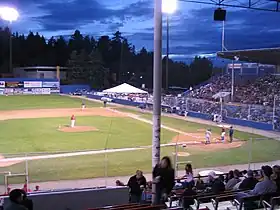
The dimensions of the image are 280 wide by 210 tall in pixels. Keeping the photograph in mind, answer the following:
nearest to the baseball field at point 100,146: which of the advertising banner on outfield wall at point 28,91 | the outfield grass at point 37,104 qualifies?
the outfield grass at point 37,104

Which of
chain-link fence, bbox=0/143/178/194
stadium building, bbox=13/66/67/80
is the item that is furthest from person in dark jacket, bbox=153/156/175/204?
stadium building, bbox=13/66/67/80

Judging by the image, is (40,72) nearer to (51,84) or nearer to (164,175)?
(51,84)

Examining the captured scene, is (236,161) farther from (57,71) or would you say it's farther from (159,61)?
(57,71)

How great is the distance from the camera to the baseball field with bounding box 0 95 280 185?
18375mm

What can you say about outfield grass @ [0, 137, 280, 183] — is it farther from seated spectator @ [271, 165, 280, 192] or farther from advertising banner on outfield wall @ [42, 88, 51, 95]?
advertising banner on outfield wall @ [42, 88, 51, 95]

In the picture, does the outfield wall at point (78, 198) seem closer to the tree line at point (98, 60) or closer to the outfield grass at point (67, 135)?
the outfield grass at point (67, 135)

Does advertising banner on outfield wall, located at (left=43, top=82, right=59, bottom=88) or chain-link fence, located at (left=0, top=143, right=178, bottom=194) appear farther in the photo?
advertising banner on outfield wall, located at (left=43, top=82, right=59, bottom=88)

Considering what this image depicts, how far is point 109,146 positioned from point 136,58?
3775 inches

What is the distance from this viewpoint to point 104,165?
1889cm

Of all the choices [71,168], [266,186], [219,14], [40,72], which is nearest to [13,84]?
[40,72]

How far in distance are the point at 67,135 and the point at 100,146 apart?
16.6 feet

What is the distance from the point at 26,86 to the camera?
79250mm

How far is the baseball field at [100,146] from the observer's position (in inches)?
723

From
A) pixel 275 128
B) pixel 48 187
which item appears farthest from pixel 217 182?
pixel 275 128
